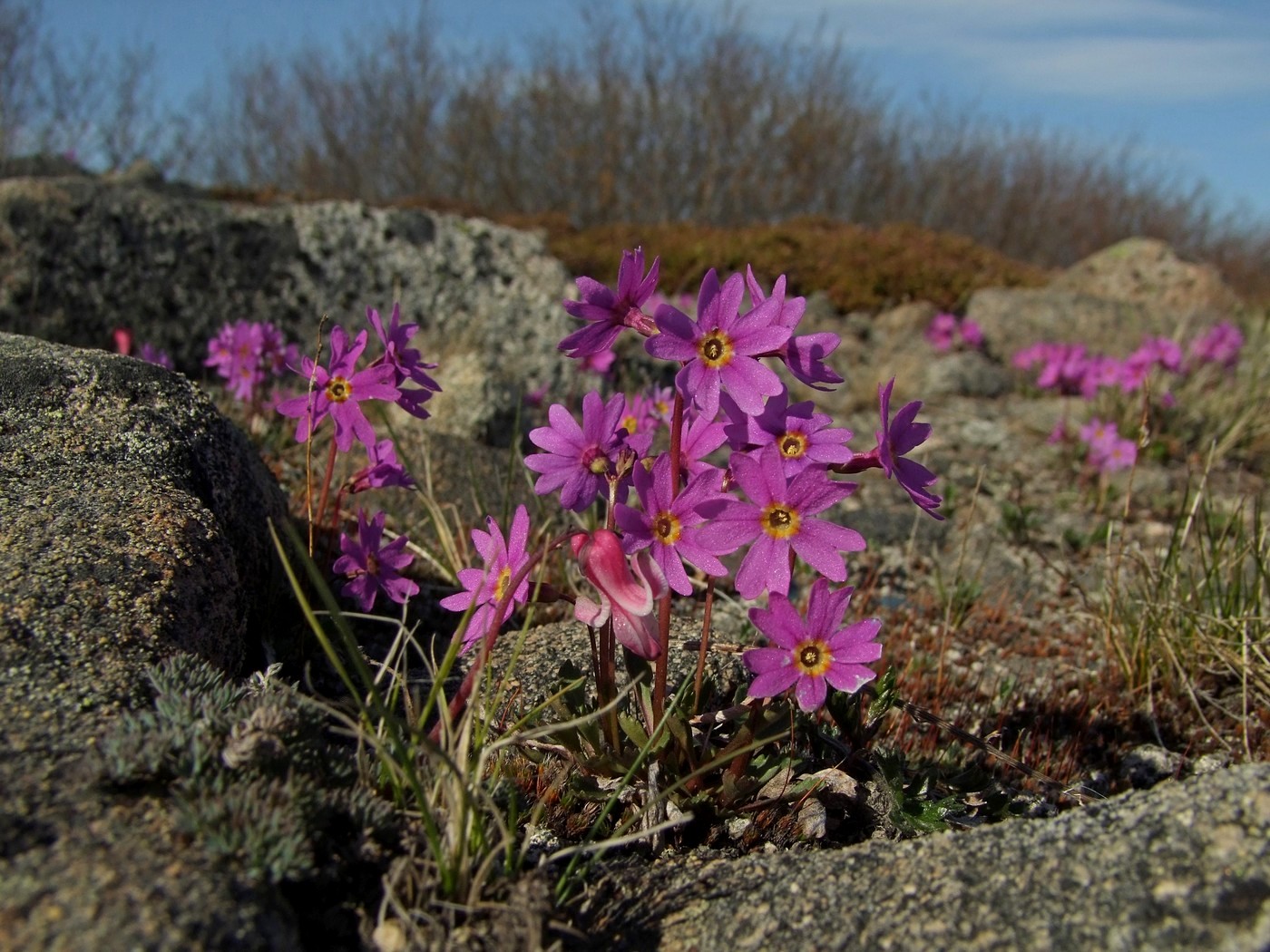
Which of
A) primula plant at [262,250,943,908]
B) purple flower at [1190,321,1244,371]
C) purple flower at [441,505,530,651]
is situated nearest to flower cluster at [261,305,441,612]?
purple flower at [441,505,530,651]

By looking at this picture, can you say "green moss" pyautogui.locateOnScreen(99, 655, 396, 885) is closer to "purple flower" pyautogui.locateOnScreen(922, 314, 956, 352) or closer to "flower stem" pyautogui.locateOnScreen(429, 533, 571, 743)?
"flower stem" pyautogui.locateOnScreen(429, 533, 571, 743)

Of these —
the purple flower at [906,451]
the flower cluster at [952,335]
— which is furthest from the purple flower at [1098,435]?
A: the purple flower at [906,451]

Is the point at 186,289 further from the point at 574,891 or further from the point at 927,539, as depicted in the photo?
the point at 574,891

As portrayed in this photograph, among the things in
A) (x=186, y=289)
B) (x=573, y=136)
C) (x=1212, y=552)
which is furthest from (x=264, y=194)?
(x=1212, y=552)

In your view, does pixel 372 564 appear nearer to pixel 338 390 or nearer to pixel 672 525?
pixel 338 390

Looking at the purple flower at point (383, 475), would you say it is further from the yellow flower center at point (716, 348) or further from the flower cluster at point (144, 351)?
the yellow flower center at point (716, 348)

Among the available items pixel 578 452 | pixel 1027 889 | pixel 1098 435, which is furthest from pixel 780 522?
pixel 1098 435
